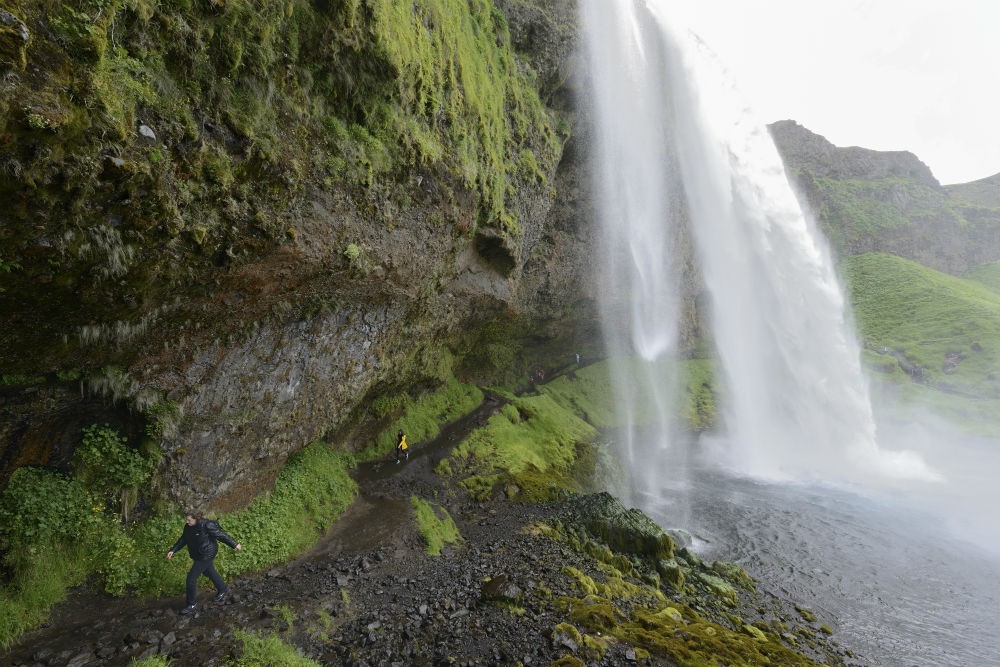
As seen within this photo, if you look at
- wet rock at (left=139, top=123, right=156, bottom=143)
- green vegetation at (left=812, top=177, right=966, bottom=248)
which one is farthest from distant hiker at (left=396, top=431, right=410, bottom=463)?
green vegetation at (left=812, top=177, right=966, bottom=248)

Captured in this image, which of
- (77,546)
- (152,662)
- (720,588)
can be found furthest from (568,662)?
(77,546)

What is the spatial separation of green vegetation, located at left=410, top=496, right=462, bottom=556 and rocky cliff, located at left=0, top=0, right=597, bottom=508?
3.48 meters

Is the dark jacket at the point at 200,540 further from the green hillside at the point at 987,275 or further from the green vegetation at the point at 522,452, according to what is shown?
the green hillside at the point at 987,275

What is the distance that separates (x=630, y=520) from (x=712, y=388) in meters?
30.2

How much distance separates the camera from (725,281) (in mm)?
35250

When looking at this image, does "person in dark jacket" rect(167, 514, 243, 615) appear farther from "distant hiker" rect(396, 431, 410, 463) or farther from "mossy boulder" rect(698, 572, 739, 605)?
"mossy boulder" rect(698, 572, 739, 605)

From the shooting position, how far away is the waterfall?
28.6 meters

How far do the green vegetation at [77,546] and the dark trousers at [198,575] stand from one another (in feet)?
2.04

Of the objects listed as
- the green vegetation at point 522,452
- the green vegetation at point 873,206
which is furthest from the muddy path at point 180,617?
the green vegetation at point 873,206

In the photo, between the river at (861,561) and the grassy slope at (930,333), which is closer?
the river at (861,561)

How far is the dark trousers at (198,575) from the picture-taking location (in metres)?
7.24

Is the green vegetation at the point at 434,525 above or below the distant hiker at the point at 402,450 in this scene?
below

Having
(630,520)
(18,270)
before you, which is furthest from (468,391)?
(18,270)

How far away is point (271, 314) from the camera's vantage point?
9883 millimetres
